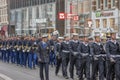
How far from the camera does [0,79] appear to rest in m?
19.6

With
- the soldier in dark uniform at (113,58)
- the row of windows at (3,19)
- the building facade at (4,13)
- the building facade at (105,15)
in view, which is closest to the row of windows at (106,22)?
the building facade at (105,15)

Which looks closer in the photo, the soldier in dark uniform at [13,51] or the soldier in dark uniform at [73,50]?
the soldier in dark uniform at [73,50]

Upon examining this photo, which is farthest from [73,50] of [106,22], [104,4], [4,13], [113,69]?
[4,13]

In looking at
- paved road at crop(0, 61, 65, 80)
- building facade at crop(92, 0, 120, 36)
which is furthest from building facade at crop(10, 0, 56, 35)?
paved road at crop(0, 61, 65, 80)

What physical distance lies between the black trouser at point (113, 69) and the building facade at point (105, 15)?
27.0 m

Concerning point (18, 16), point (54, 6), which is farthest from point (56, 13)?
point (18, 16)

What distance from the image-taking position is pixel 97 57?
1777 centimetres

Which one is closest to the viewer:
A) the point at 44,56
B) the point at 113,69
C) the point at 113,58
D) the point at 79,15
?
the point at 113,58

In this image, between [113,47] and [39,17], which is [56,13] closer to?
[39,17]

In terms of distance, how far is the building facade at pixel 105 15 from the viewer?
4606 cm

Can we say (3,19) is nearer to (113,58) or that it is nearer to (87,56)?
(87,56)

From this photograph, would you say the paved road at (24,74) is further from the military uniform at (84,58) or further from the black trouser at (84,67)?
the military uniform at (84,58)

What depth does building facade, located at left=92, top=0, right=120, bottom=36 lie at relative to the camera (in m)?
46.1

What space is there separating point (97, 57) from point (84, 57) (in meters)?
0.94
